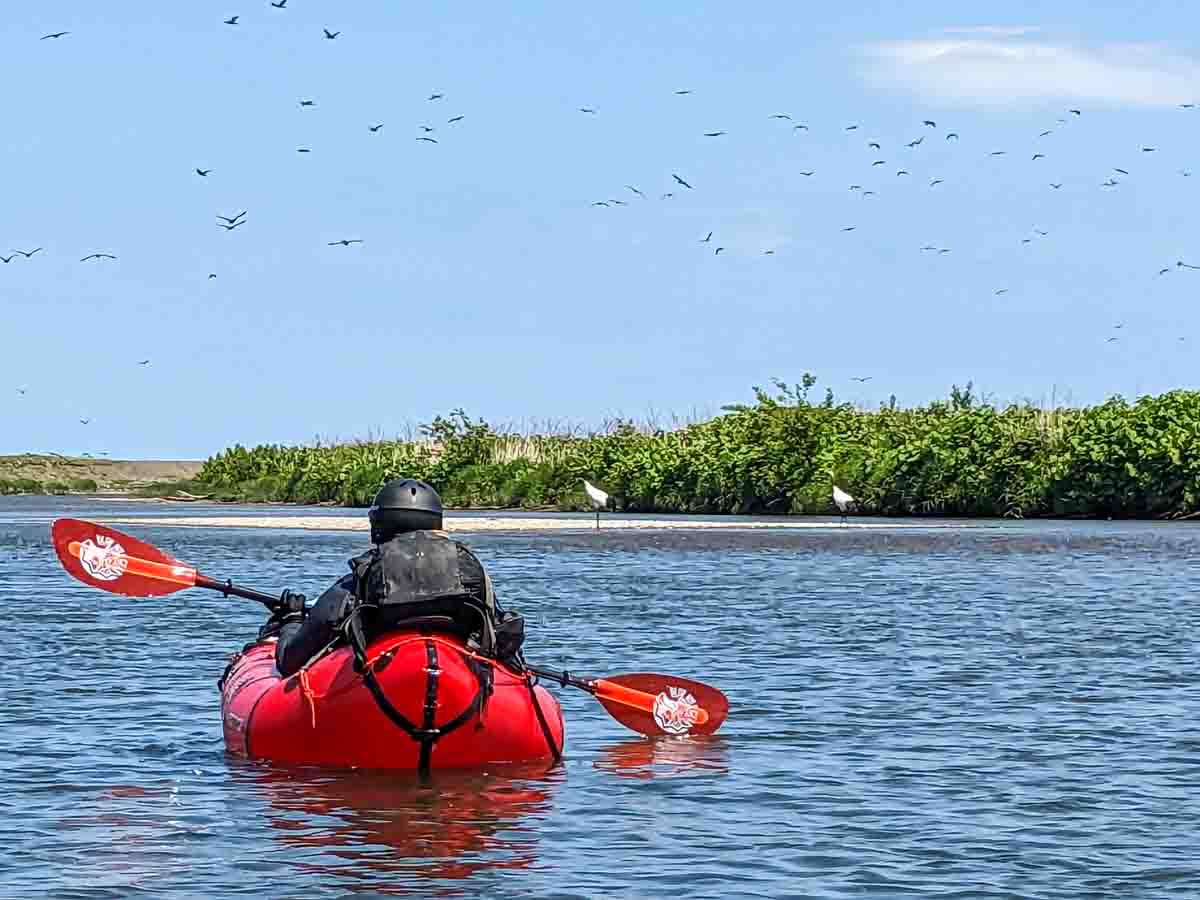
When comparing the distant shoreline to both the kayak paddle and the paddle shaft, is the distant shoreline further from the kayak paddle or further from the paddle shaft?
the paddle shaft

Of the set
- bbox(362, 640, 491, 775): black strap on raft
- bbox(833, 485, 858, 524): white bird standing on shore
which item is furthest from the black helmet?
bbox(833, 485, 858, 524): white bird standing on shore

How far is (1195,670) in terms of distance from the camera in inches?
824

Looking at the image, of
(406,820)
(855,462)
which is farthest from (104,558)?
(855,462)

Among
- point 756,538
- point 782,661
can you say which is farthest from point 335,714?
point 756,538

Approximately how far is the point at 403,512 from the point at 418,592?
0.63 meters

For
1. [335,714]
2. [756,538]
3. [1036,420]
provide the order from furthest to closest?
[1036,420] → [756,538] → [335,714]

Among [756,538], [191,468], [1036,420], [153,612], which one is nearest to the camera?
[153,612]

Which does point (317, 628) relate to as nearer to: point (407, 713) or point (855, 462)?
point (407, 713)

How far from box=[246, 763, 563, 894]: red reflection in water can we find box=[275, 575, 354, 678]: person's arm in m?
0.71

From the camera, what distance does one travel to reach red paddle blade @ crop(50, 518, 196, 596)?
713 inches

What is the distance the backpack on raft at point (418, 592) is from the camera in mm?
13883

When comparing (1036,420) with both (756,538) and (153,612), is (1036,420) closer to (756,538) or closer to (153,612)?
(756,538)

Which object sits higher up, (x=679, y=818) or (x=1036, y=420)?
(x=1036, y=420)

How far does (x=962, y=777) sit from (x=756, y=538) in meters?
34.5
